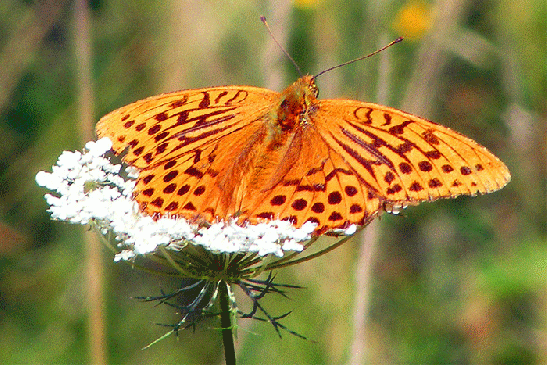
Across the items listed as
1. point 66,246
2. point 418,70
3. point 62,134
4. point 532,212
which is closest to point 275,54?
point 418,70

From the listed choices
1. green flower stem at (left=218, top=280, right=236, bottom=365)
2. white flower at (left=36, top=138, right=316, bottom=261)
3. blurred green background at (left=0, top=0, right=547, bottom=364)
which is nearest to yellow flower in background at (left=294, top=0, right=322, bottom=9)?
blurred green background at (left=0, top=0, right=547, bottom=364)

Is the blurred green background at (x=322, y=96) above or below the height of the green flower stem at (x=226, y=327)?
above

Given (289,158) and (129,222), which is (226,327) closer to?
(129,222)

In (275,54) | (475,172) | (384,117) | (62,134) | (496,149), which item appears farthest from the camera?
(496,149)

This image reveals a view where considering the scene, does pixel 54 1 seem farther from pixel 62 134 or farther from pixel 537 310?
pixel 537 310

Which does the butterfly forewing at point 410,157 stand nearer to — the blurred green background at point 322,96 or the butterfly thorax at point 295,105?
the butterfly thorax at point 295,105

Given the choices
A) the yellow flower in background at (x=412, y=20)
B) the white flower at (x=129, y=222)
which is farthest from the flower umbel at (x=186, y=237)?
the yellow flower in background at (x=412, y=20)

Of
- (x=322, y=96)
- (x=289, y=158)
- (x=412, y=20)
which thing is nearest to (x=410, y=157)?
(x=289, y=158)
